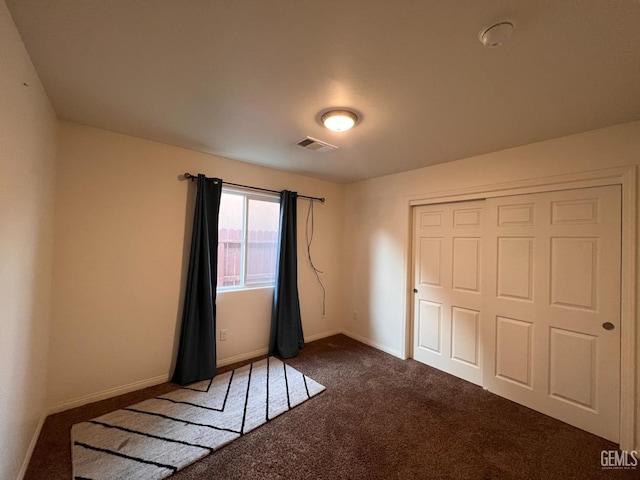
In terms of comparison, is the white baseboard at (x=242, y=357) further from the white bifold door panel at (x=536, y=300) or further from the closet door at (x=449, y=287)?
the white bifold door panel at (x=536, y=300)

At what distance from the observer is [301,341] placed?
3.44 metres

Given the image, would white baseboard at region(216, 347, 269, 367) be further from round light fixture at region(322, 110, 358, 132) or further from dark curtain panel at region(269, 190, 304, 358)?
round light fixture at region(322, 110, 358, 132)

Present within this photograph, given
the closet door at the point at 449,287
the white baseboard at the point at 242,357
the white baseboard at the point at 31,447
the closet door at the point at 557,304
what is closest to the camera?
the white baseboard at the point at 31,447

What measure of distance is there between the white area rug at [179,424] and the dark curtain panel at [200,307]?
7.5 inches

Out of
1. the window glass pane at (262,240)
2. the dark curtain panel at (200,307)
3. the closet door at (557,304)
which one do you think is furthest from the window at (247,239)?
the closet door at (557,304)

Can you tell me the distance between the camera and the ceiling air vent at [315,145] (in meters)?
2.34

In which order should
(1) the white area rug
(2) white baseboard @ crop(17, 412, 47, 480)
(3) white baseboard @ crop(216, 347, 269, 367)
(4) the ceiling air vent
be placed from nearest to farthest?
(2) white baseboard @ crop(17, 412, 47, 480)
(1) the white area rug
(4) the ceiling air vent
(3) white baseboard @ crop(216, 347, 269, 367)

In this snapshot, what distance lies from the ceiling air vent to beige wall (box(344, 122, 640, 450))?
1.28 meters

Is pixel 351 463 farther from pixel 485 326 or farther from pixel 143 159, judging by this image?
pixel 143 159

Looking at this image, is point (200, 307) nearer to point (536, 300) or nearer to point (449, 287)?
point (449, 287)

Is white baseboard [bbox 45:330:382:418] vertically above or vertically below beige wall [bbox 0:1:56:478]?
below

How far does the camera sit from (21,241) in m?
1.42

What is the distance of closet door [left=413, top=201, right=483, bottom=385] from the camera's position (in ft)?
8.97

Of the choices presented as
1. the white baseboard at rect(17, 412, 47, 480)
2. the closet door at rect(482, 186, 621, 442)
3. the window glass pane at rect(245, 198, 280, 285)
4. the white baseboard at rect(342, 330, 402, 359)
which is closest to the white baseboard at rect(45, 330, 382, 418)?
the white baseboard at rect(342, 330, 402, 359)
